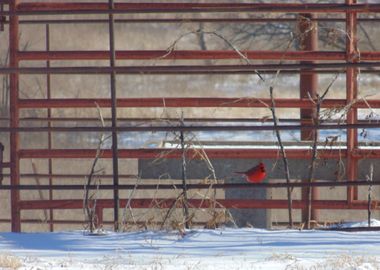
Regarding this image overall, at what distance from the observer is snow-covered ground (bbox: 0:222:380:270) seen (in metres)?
6.11

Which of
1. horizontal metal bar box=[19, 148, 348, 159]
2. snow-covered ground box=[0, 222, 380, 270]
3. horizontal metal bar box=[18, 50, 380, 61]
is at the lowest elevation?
snow-covered ground box=[0, 222, 380, 270]

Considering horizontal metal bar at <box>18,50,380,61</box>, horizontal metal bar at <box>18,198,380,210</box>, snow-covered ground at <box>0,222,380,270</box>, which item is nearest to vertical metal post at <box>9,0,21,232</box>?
horizontal metal bar at <box>18,198,380,210</box>

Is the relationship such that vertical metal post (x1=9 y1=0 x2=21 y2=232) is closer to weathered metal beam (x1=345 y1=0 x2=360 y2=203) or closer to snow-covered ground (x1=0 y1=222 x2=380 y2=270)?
snow-covered ground (x1=0 y1=222 x2=380 y2=270)

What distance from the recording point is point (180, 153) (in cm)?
977

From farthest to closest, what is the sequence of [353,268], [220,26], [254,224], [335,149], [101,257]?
1. [220,26]
2. [254,224]
3. [335,149]
4. [101,257]
5. [353,268]

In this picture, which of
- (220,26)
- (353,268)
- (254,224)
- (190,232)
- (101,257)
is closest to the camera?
(353,268)

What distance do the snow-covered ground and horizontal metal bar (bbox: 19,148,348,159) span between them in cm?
192

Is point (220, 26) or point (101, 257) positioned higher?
point (220, 26)

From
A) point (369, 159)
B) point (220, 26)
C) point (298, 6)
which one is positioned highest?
point (220, 26)

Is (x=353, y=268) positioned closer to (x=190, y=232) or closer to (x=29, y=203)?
(x=190, y=232)

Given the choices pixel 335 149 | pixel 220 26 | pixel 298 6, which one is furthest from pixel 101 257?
pixel 220 26

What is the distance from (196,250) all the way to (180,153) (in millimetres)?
3080

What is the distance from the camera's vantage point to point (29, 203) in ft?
30.1

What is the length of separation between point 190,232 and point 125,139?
15569 mm
